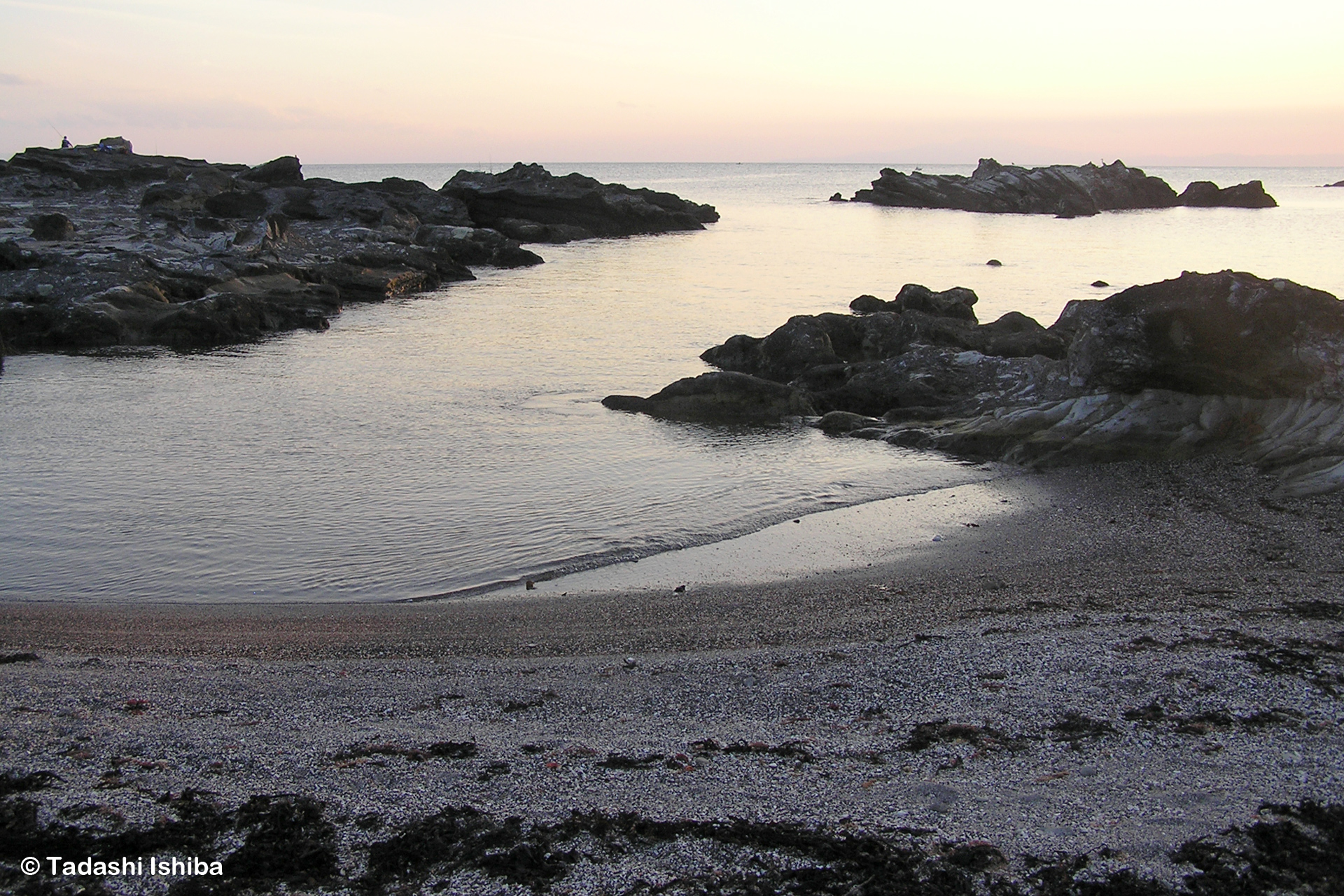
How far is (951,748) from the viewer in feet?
18.9

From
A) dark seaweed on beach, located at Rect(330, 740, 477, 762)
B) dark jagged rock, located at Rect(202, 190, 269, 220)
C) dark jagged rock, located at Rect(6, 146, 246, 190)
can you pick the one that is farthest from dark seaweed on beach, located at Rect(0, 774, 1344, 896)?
dark jagged rock, located at Rect(6, 146, 246, 190)

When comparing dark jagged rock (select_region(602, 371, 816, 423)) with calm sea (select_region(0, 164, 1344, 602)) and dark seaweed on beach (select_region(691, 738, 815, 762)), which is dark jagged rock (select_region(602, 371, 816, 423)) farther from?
dark seaweed on beach (select_region(691, 738, 815, 762))

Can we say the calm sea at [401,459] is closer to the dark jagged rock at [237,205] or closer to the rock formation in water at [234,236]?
the rock formation in water at [234,236]

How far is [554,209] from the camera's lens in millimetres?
65500

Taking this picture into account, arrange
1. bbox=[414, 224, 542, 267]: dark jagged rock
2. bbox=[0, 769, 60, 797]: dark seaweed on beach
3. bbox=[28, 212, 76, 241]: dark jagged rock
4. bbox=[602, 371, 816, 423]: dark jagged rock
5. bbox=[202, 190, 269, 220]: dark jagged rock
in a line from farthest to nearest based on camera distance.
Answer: bbox=[414, 224, 542, 267]: dark jagged rock, bbox=[202, 190, 269, 220]: dark jagged rock, bbox=[28, 212, 76, 241]: dark jagged rock, bbox=[602, 371, 816, 423]: dark jagged rock, bbox=[0, 769, 60, 797]: dark seaweed on beach

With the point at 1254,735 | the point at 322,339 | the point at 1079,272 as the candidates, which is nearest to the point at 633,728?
the point at 1254,735

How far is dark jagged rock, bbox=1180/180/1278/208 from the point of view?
93750mm

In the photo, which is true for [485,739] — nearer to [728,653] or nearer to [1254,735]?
[728,653]

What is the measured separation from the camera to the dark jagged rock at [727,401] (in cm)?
1662

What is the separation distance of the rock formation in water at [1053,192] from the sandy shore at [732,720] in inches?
3269

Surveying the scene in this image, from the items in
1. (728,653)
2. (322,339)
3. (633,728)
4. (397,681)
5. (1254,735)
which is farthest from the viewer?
(322,339)

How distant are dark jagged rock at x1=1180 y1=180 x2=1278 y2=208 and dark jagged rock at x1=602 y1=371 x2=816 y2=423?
317 ft

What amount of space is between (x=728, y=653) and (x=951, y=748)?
228 centimetres

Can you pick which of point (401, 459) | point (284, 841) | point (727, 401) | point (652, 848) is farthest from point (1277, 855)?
point (727, 401)
